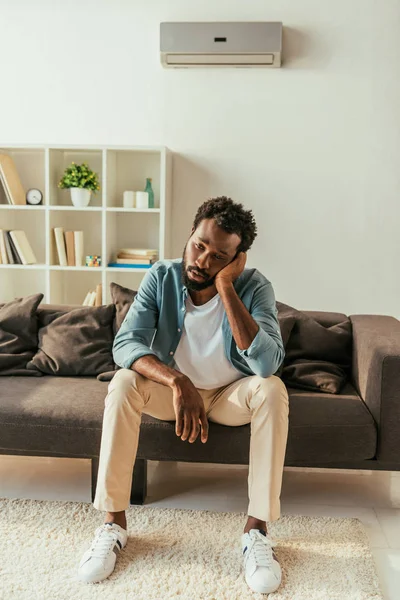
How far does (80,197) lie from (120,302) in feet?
4.40

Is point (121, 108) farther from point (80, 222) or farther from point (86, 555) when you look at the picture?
point (86, 555)

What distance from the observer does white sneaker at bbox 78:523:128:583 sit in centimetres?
203

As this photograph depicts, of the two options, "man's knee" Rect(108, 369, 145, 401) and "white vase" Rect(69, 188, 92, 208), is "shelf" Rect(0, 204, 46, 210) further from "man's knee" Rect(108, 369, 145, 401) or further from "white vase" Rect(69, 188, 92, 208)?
"man's knee" Rect(108, 369, 145, 401)

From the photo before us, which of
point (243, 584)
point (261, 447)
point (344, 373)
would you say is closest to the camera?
point (243, 584)

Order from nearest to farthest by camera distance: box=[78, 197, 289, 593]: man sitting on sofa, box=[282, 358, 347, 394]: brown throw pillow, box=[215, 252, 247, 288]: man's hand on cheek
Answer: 1. box=[78, 197, 289, 593]: man sitting on sofa
2. box=[215, 252, 247, 288]: man's hand on cheek
3. box=[282, 358, 347, 394]: brown throw pillow

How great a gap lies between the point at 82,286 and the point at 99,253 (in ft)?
0.80

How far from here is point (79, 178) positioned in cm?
422

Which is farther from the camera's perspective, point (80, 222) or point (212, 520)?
point (80, 222)

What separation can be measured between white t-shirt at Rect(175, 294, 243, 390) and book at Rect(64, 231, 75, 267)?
1.93 metres

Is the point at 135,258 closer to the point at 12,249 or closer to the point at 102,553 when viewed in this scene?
the point at 12,249

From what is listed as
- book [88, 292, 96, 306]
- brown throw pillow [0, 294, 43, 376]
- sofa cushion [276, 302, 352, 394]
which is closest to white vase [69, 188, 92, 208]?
book [88, 292, 96, 306]

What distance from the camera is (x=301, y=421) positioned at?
251 cm

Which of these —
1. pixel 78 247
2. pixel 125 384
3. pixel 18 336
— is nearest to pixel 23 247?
pixel 78 247

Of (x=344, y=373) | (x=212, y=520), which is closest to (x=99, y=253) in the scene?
(x=344, y=373)
